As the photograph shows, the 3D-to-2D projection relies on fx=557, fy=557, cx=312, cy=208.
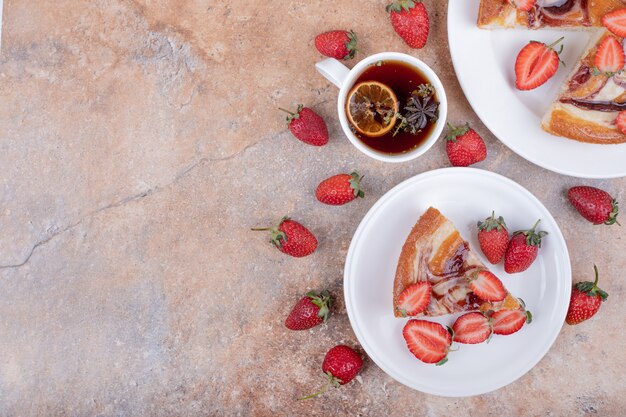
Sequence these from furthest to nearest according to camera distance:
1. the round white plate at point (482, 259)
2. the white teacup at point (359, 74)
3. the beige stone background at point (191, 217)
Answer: the beige stone background at point (191, 217) < the round white plate at point (482, 259) < the white teacup at point (359, 74)

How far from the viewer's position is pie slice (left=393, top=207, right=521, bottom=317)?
68.0 inches

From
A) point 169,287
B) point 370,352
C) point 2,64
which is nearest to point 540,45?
point 370,352

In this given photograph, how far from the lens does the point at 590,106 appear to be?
176 centimetres

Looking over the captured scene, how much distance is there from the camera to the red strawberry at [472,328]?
1.76m

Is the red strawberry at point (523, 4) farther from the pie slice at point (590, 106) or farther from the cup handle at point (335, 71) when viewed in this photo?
the cup handle at point (335, 71)

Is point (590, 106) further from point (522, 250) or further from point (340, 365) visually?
point (340, 365)

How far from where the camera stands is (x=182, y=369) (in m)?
1.98

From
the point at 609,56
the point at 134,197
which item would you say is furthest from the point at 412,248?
the point at 134,197

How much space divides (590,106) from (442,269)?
27.4 inches

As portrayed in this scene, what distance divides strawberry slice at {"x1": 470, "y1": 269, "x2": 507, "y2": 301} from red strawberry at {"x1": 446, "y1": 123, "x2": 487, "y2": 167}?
1.28 feet

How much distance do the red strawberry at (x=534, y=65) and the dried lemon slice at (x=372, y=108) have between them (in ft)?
1.32

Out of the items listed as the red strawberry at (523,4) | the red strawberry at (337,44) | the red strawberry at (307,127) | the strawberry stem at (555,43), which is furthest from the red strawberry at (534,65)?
the red strawberry at (307,127)

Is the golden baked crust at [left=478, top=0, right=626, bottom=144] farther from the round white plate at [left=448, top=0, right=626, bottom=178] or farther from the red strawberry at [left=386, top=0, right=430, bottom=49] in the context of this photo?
the red strawberry at [left=386, top=0, right=430, bottom=49]

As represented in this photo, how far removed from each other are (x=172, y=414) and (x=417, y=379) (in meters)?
0.88
